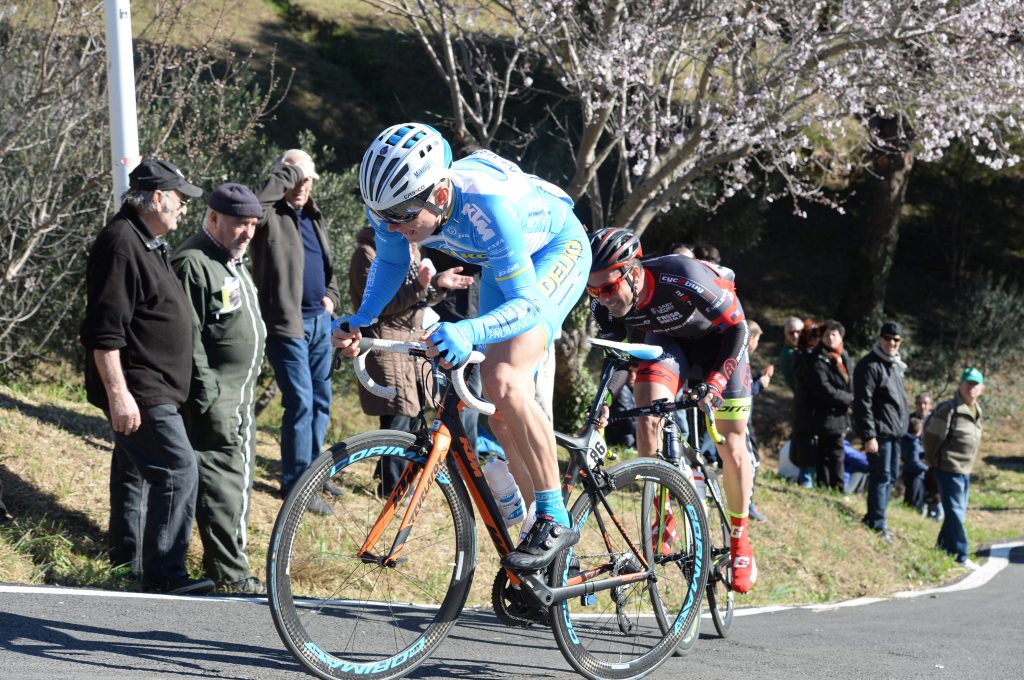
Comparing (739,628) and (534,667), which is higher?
(534,667)

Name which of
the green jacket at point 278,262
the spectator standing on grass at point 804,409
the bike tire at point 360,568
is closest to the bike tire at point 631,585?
the bike tire at point 360,568

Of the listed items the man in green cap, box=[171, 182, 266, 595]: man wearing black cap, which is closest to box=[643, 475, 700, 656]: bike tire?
box=[171, 182, 266, 595]: man wearing black cap

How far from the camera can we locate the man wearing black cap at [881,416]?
12.1 metres

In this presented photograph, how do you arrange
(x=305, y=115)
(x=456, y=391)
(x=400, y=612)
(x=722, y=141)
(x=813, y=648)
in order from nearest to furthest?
(x=456, y=391) < (x=400, y=612) < (x=813, y=648) < (x=722, y=141) < (x=305, y=115)

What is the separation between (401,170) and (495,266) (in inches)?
20.6

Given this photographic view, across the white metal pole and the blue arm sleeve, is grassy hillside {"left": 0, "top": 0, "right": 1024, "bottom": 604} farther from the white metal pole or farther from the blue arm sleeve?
the blue arm sleeve

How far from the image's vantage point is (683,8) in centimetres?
1235

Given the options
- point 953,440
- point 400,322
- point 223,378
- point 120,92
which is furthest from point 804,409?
point 120,92

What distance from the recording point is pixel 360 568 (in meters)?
4.38

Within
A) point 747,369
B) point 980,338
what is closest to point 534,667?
point 747,369

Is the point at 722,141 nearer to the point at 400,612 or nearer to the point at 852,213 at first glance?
the point at 400,612

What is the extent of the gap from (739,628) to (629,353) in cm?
263

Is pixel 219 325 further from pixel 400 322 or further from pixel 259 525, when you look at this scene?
pixel 400 322

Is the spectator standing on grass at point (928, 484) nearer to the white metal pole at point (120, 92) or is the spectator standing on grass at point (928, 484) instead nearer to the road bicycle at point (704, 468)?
the road bicycle at point (704, 468)
